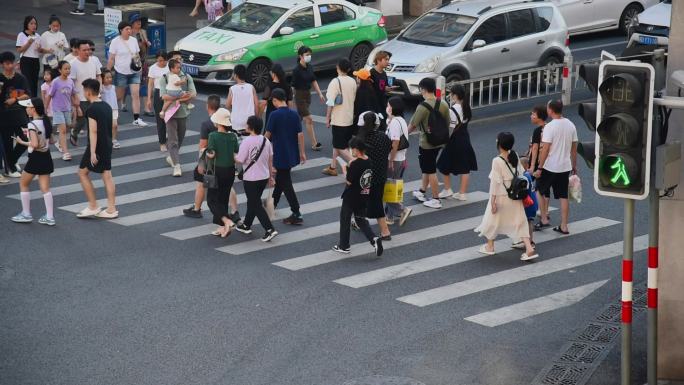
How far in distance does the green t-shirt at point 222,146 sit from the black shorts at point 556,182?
3802 mm

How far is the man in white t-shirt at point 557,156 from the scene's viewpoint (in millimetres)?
14484

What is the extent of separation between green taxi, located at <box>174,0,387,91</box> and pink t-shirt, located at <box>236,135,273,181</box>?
850 centimetres

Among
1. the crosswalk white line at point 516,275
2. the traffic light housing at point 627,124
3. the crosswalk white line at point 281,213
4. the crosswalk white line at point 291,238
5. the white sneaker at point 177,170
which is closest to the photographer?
the traffic light housing at point 627,124

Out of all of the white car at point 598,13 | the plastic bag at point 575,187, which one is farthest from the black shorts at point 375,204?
the white car at point 598,13

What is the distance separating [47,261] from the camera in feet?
45.1

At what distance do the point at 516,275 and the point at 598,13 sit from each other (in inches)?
665

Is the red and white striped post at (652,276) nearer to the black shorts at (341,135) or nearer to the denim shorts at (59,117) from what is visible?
the black shorts at (341,135)

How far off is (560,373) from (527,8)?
13.7 metres

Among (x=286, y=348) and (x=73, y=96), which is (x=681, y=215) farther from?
(x=73, y=96)

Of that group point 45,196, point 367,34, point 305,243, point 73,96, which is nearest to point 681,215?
point 305,243

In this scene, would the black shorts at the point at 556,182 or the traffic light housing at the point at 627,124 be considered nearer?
the traffic light housing at the point at 627,124

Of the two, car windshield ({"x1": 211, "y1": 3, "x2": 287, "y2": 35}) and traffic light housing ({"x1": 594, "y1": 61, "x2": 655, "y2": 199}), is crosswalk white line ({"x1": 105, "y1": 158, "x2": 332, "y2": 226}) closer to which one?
car windshield ({"x1": 211, "y1": 3, "x2": 287, "y2": 35})

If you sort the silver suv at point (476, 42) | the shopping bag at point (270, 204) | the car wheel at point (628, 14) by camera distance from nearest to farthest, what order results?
the shopping bag at point (270, 204) → the silver suv at point (476, 42) → the car wheel at point (628, 14)

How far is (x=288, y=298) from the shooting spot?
1255cm
